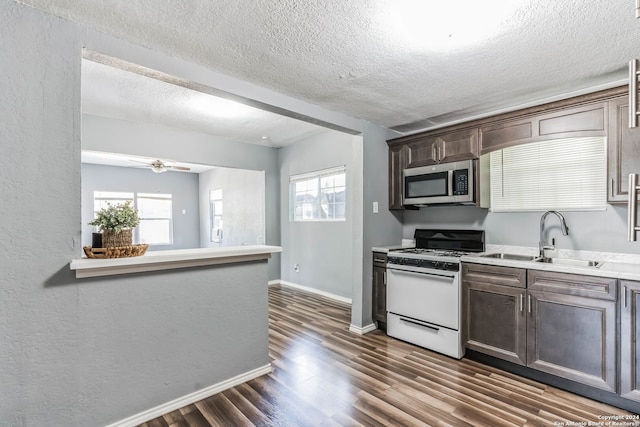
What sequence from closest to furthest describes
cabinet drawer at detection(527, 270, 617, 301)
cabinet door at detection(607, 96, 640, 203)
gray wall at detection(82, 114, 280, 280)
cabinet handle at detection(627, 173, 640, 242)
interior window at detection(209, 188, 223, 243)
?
cabinet handle at detection(627, 173, 640, 242)
cabinet drawer at detection(527, 270, 617, 301)
cabinet door at detection(607, 96, 640, 203)
gray wall at detection(82, 114, 280, 280)
interior window at detection(209, 188, 223, 243)

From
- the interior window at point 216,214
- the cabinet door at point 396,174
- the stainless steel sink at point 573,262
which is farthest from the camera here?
the interior window at point 216,214

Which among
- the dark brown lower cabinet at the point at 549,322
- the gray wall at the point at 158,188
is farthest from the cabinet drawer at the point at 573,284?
the gray wall at the point at 158,188

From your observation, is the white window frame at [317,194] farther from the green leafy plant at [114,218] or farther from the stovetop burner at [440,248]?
the green leafy plant at [114,218]

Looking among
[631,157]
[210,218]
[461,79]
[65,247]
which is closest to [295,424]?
[65,247]

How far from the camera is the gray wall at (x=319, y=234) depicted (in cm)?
458

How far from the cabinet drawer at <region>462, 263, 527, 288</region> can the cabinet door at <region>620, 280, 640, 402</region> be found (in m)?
0.57

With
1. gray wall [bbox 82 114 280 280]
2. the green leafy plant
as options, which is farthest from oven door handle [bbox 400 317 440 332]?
gray wall [bbox 82 114 280 280]

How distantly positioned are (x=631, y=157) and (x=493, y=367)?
193cm

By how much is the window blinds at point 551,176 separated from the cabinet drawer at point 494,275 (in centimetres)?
69

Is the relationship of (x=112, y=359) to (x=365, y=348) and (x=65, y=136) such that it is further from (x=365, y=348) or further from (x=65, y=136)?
(x=365, y=348)

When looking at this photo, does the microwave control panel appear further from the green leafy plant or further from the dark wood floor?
the green leafy plant

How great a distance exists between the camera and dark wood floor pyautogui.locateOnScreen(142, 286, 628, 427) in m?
1.94

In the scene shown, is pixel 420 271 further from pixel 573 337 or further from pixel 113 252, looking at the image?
pixel 113 252

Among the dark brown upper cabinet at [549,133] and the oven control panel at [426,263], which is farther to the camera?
the oven control panel at [426,263]
